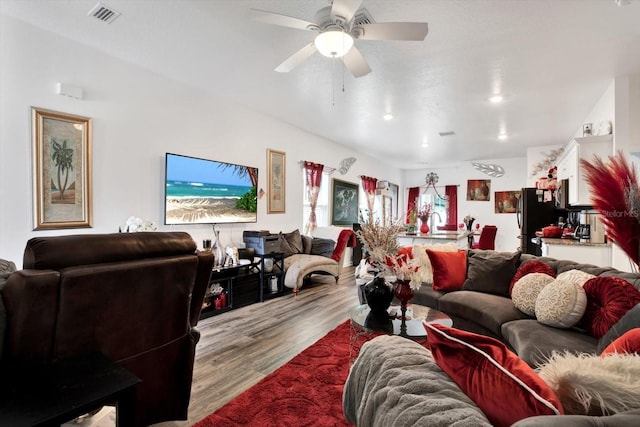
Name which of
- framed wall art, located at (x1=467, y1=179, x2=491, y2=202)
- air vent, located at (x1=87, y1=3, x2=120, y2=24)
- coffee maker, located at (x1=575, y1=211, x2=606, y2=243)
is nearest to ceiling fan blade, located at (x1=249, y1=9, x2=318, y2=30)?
air vent, located at (x1=87, y1=3, x2=120, y2=24)

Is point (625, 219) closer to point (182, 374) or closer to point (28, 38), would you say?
point (182, 374)

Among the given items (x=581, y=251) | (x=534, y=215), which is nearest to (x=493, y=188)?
(x=534, y=215)

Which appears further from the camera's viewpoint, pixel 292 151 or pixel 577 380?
pixel 292 151

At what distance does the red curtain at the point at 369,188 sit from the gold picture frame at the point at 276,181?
317 centimetres

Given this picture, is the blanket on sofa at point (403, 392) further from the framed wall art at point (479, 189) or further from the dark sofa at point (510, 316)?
the framed wall art at point (479, 189)

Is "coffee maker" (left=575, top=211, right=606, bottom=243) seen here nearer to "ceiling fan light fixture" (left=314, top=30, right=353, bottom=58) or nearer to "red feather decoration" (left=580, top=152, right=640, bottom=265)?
"red feather decoration" (left=580, top=152, right=640, bottom=265)

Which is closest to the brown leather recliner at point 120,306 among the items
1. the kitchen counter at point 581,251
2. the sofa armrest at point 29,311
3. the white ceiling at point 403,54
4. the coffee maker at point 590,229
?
the sofa armrest at point 29,311

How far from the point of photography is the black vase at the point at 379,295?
2.31 m

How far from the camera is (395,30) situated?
81.0 inches

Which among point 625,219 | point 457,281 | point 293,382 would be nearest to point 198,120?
point 293,382

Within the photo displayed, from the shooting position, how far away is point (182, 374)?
5.76 ft

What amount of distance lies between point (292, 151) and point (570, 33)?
4107 millimetres

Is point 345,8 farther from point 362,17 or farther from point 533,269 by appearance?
point 533,269

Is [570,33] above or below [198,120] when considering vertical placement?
above
